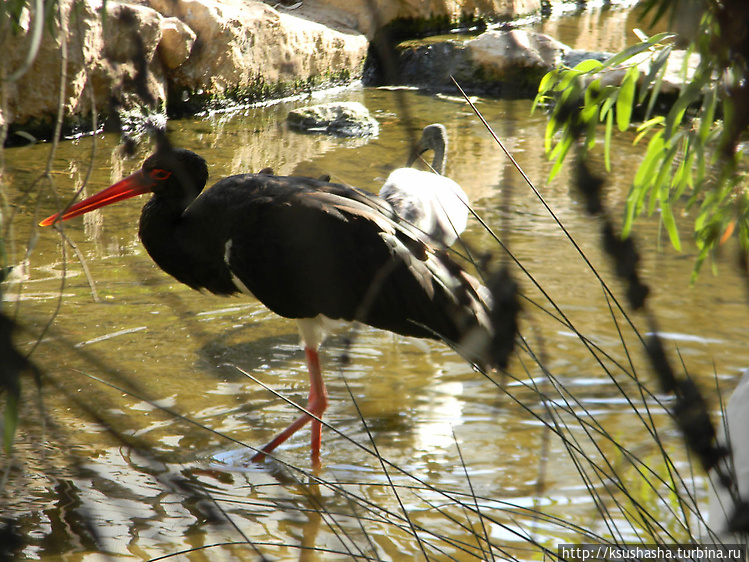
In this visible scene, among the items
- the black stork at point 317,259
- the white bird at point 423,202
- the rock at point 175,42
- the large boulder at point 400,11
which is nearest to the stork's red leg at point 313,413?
the black stork at point 317,259

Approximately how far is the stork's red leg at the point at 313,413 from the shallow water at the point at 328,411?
59 millimetres

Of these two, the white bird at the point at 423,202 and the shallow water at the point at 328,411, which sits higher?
the white bird at the point at 423,202

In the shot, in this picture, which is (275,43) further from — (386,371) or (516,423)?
(516,423)

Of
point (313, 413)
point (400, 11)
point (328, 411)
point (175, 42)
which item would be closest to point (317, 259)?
point (313, 413)

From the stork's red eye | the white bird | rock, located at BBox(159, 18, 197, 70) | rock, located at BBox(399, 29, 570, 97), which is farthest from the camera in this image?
rock, located at BBox(399, 29, 570, 97)

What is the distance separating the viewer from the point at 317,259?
9.50 ft

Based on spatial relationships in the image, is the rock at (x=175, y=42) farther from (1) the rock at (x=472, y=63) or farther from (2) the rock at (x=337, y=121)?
(1) the rock at (x=472, y=63)

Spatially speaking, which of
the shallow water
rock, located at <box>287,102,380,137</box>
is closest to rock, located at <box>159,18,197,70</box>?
rock, located at <box>287,102,380,137</box>

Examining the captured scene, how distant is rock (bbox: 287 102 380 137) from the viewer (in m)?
7.28

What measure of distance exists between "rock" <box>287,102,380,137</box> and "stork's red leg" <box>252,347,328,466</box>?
4401mm

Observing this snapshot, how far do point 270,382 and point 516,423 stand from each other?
1.02 m

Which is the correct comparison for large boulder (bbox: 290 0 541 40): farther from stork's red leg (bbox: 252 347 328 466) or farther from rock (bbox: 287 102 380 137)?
stork's red leg (bbox: 252 347 328 466)

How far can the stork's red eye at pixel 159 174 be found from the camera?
3.29 meters

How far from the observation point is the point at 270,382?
339cm
